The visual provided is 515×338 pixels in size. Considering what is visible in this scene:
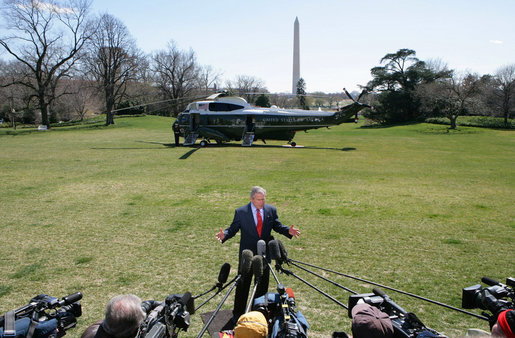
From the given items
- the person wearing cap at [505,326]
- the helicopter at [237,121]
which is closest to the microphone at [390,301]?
the person wearing cap at [505,326]

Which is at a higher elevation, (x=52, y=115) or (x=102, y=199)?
(x=52, y=115)

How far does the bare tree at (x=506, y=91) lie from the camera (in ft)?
158

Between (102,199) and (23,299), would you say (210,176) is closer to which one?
(102,199)

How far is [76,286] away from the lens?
625 cm

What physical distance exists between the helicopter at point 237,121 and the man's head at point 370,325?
2383 centimetres

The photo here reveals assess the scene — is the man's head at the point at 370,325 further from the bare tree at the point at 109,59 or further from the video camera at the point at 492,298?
the bare tree at the point at 109,59

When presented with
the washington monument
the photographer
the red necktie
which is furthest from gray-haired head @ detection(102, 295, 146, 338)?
the washington monument

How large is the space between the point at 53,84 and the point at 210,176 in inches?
1663

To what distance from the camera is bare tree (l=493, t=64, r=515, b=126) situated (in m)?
48.2

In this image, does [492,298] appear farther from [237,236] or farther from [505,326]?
[237,236]

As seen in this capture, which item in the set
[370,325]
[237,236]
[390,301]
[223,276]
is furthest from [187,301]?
[237,236]

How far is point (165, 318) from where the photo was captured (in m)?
3.20

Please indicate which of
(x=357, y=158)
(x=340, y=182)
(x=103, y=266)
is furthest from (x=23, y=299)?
(x=357, y=158)

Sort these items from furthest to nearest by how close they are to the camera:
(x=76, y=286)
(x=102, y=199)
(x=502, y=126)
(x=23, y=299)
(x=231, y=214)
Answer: (x=502, y=126)
(x=102, y=199)
(x=231, y=214)
(x=76, y=286)
(x=23, y=299)
